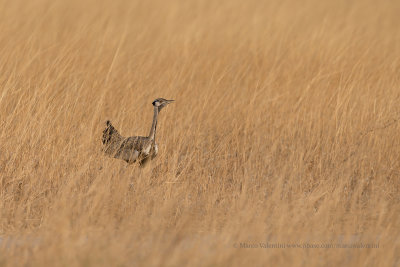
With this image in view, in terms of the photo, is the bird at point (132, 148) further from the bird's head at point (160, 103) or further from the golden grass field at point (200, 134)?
the bird's head at point (160, 103)

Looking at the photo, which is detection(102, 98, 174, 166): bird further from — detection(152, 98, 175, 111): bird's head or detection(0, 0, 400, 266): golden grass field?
detection(152, 98, 175, 111): bird's head

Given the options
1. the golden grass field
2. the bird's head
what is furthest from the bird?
the bird's head

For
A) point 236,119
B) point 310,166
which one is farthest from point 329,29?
point 310,166

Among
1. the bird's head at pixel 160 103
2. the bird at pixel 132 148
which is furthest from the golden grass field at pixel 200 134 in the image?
the bird's head at pixel 160 103

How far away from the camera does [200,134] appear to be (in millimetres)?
5688

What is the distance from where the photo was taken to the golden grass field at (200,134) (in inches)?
145

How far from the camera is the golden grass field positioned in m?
3.69

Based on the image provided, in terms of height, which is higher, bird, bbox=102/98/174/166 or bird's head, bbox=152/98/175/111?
bird's head, bbox=152/98/175/111

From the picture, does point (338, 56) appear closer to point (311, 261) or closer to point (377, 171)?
point (377, 171)

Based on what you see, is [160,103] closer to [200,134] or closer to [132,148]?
[200,134]

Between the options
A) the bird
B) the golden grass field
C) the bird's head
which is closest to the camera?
the golden grass field

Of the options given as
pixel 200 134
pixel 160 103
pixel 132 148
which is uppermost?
pixel 160 103

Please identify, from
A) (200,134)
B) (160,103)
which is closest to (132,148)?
(160,103)

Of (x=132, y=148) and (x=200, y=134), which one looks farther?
(x=200, y=134)
